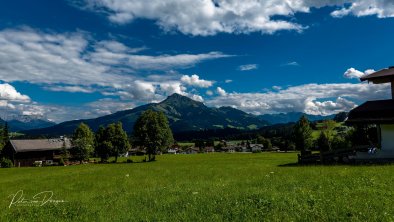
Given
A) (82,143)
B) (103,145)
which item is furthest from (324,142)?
(82,143)

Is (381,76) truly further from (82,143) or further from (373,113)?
(82,143)

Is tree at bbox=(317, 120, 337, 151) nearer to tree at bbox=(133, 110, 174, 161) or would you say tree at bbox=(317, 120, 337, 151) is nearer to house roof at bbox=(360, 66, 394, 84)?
tree at bbox=(133, 110, 174, 161)

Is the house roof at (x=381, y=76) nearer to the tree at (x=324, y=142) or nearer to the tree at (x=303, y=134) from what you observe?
the tree at (x=303, y=134)

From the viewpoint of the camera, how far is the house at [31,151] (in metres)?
101

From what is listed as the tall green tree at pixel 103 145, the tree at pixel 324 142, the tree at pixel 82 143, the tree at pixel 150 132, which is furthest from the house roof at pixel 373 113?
the tree at pixel 324 142

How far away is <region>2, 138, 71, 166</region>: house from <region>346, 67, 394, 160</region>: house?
8593cm

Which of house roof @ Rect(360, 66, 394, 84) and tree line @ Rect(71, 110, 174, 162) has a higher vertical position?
house roof @ Rect(360, 66, 394, 84)

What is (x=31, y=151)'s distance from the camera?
104312mm

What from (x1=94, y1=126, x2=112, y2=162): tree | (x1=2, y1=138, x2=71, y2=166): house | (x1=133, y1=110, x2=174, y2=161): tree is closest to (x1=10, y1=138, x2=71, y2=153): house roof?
(x1=2, y1=138, x2=71, y2=166): house

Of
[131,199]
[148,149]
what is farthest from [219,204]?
[148,149]

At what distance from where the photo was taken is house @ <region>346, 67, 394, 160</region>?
30.9m

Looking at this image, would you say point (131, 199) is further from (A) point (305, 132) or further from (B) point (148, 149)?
(A) point (305, 132)

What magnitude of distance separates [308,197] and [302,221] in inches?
123

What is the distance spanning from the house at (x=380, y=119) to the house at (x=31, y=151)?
282ft
